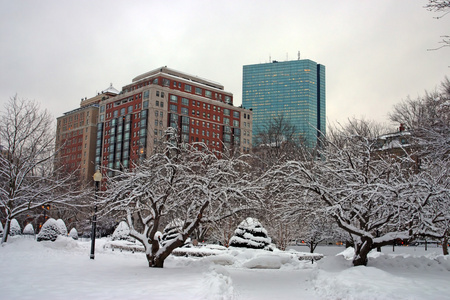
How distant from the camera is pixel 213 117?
108 metres

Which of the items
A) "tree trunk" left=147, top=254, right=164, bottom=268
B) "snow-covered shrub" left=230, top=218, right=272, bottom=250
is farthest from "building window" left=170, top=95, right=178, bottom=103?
"tree trunk" left=147, top=254, right=164, bottom=268

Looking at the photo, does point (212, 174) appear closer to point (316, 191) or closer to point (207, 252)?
point (316, 191)

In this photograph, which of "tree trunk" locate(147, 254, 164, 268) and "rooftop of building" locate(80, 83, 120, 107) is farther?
"rooftop of building" locate(80, 83, 120, 107)

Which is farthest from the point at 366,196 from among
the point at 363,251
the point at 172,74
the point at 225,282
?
the point at 172,74

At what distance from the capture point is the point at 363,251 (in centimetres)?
1703

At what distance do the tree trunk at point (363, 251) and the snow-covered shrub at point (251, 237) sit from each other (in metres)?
10.1

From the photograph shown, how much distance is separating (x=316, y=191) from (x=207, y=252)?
13.0 metres

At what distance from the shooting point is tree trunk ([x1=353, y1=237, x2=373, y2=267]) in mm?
16750

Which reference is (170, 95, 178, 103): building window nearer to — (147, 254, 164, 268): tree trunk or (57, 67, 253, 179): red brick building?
(57, 67, 253, 179): red brick building

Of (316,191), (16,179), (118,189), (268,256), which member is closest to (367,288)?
(316,191)

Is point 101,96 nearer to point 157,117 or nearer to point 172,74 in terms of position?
point 172,74

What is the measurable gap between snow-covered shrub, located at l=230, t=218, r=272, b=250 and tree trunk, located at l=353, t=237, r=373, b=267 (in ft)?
33.2

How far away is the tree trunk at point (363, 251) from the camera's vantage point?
16750mm

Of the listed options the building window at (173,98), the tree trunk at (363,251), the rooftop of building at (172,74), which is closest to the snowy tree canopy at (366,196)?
the tree trunk at (363,251)
